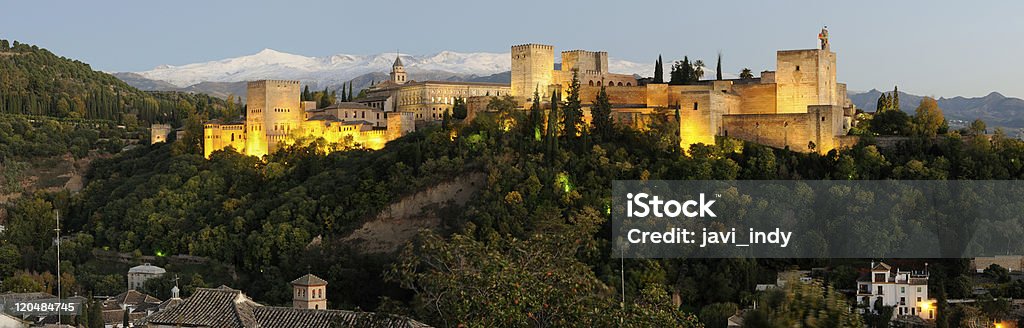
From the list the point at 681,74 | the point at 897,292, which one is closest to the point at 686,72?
the point at 681,74

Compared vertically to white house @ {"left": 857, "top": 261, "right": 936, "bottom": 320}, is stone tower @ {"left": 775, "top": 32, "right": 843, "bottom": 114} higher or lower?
higher

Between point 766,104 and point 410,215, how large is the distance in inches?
526

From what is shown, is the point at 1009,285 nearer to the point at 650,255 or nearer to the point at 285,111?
the point at 650,255

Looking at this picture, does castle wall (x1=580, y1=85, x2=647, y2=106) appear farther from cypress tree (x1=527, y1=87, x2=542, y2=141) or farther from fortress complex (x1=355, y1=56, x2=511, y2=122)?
fortress complex (x1=355, y1=56, x2=511, y2=122)

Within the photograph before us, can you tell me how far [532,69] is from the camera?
61.6m

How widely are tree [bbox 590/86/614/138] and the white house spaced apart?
1277 centimetres

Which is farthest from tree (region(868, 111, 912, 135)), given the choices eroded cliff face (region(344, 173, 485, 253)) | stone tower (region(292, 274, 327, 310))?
stone tower (region(292, 274, 327, 310))

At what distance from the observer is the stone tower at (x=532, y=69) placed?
61.4 m

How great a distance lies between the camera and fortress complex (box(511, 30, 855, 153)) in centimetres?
5259

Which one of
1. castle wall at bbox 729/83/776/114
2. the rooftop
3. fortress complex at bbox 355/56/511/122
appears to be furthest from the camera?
fortress complex at bbox 355/56/511/122

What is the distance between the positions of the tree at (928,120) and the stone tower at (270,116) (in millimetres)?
24488

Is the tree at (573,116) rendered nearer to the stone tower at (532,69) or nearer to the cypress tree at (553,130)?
the cypress tree at (553,130)

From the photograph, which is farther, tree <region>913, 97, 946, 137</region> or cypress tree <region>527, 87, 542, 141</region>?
cypress tree <region>527, 87, 542, 141</region>

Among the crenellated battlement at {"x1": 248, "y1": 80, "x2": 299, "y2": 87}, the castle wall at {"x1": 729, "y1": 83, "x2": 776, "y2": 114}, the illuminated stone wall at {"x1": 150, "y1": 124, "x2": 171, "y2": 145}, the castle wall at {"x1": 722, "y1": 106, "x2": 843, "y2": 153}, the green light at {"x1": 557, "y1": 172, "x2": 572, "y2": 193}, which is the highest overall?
the crenellated battlement at {"x1": 248, "y1": 80, "x2": 299, "y2": 87}
